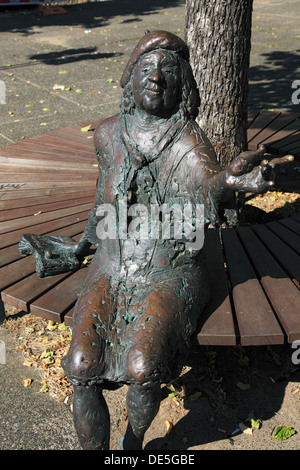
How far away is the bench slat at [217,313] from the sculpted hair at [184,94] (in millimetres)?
898

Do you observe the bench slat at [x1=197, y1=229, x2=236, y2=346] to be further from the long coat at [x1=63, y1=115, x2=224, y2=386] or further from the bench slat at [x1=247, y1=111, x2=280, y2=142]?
the bench slat at [x1=247, y1=111, x2=280, y2=142]

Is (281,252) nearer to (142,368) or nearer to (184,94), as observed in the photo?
(184,94)

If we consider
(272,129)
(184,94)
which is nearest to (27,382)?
(184,94)

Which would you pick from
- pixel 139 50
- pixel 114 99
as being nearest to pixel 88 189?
Result: pixel 139 50

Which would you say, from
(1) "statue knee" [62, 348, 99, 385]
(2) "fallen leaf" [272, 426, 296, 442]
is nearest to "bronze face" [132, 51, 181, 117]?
(1) "statue knee" [62, 348, 99, 385]

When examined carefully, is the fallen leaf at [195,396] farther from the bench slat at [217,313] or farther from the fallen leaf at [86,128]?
the fallen leaf at [86,128]

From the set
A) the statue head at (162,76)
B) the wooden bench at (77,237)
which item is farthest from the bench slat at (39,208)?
the statue head at (162,76)

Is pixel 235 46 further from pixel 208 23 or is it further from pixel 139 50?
pixel 139 50

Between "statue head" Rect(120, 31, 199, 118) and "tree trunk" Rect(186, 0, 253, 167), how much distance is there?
1561 mm

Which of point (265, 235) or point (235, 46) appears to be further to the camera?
point (235, 46)

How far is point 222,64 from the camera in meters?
3.87

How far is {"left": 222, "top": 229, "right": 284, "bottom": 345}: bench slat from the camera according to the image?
2.40 metres

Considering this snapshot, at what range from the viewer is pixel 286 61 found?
341 inches
